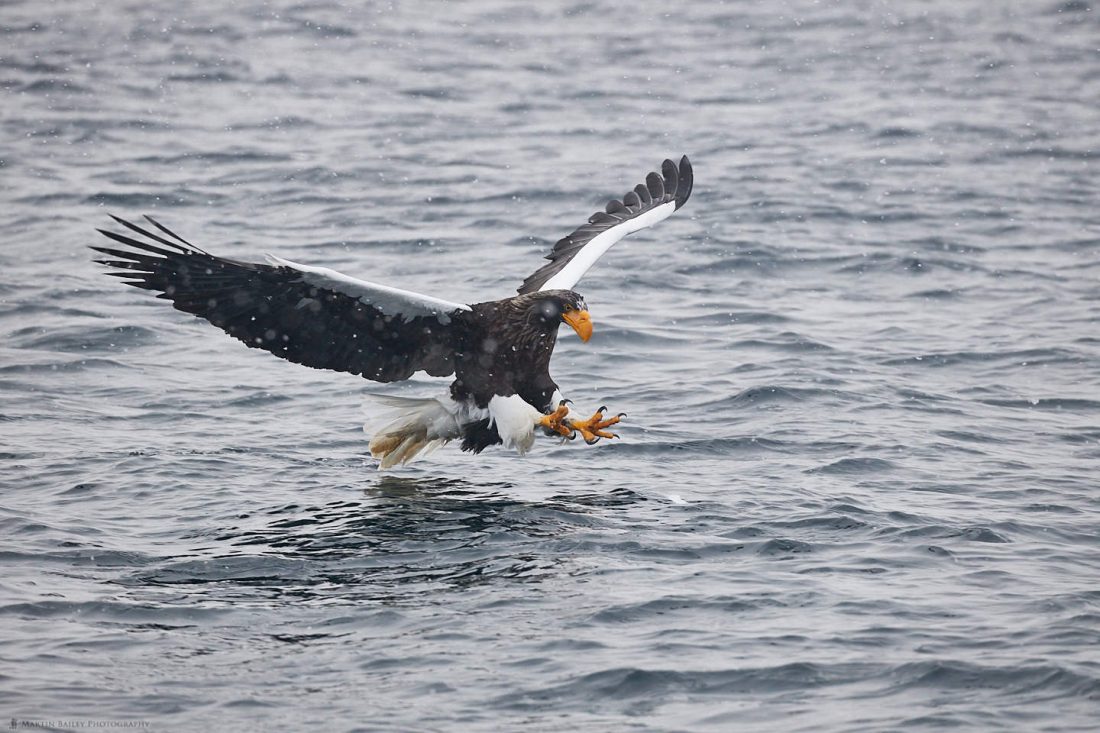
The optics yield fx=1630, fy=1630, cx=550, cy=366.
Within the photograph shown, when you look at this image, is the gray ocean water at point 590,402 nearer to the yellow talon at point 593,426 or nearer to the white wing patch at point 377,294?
the yellow talon at point 593,426

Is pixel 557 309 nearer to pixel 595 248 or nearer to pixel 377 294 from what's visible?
pixel 377 294

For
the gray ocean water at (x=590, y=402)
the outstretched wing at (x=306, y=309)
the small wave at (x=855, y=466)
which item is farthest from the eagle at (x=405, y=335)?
the small wave at (x=855, y=466)

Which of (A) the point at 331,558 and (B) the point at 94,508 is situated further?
(B) the point at 94,508

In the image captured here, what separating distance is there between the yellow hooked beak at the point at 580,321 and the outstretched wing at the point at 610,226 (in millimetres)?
626

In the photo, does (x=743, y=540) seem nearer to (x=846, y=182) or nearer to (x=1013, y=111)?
(x=846, y=182)

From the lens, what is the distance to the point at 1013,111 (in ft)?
62.7

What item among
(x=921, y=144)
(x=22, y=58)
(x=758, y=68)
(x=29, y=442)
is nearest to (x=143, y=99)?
(x=22, y=58)

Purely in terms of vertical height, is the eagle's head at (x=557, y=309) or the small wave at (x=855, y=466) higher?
the eagle's head at (x=557, y=309)

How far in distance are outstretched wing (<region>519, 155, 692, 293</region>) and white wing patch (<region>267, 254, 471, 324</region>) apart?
0.98 m

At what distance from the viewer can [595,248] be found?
10.1m

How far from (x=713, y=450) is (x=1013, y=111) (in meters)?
11.2

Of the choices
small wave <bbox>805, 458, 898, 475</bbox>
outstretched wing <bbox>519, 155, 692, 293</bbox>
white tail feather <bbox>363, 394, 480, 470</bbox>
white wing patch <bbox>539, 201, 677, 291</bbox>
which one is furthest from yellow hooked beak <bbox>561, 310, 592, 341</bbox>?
small wave <bbox>805, 458, 898, 475</bbox>

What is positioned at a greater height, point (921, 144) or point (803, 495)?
point (921, 144)

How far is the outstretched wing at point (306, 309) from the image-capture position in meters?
8.21
